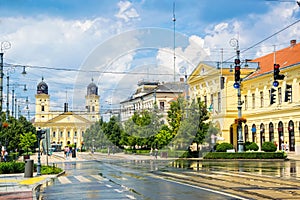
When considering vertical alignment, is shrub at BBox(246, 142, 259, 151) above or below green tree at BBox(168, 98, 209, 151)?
below

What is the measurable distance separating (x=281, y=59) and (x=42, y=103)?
378ft

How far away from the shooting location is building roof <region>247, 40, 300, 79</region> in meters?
57.7

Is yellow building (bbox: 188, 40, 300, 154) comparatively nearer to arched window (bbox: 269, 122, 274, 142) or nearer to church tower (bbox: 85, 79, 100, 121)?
arched window (bbox: 269, 122, 274, 142)

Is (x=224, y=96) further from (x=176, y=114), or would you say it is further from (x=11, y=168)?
(x=11, y=168)

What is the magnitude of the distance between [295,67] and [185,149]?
16865mm

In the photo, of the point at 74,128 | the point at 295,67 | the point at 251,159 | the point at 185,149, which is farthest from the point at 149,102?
the point at 74,128

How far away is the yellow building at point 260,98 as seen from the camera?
2213 inches

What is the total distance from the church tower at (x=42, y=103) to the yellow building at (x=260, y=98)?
9229 cm

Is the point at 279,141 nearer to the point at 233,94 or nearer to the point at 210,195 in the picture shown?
the point at 233,94

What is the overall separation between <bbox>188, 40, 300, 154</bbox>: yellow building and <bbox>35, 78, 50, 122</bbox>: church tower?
9229 centimetres

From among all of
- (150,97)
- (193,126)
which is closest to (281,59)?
(193,126)

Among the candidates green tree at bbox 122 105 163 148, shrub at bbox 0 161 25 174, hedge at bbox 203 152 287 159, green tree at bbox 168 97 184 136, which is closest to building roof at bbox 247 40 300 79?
green tree at bbox 168 97 184 136

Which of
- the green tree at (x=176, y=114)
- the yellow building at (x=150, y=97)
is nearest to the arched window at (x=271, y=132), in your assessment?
the green tree at (x=176, y=114)

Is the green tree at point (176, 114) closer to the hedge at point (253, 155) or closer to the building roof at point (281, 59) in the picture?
the building roof at point (281, 59)
